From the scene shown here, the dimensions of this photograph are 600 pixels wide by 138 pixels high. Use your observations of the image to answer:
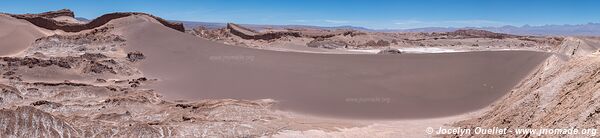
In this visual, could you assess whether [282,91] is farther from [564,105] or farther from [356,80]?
[564,105]

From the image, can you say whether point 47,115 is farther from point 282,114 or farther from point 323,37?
point 323,37

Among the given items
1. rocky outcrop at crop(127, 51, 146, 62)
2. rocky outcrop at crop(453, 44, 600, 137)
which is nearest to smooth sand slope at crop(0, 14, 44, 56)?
rocky outcrop at crop(127, 51, 146, 62)

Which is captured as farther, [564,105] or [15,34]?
[15,34]

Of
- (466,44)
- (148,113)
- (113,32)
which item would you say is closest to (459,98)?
(148,113)

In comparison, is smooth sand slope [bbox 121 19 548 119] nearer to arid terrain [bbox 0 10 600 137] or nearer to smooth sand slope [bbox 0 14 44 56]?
arid terrain [bbox 0 10 600 137]

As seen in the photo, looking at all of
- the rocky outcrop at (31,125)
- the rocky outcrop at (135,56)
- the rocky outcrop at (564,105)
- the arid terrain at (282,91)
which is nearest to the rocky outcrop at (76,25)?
the arid terrain at (282,91)

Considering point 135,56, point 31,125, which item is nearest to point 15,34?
point 135,56
